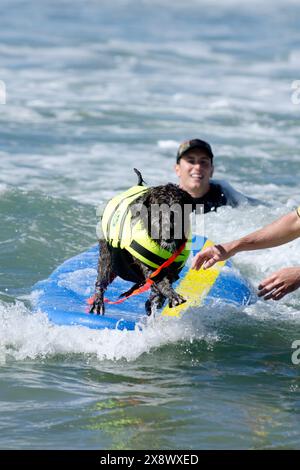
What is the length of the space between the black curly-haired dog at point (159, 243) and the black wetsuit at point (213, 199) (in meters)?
2.62

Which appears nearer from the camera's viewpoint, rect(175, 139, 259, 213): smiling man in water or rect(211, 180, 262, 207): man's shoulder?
rect(175, 139, 259, 213): smiling man in water

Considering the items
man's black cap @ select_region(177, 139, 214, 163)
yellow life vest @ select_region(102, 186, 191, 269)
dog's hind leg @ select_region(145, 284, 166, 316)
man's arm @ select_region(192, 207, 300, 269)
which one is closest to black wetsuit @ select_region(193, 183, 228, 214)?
man's black cap @ select_region(177, 139, 214, 163)

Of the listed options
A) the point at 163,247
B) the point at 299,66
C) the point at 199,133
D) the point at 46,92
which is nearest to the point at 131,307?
the point at 163,247

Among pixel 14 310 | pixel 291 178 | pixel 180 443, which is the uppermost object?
pixel 291 178

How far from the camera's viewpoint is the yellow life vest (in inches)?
249

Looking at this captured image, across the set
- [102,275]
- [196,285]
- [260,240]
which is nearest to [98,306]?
[102,275]

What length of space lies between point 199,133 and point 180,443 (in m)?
10.4

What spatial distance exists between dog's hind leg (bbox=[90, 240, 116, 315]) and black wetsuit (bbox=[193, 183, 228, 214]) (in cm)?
255

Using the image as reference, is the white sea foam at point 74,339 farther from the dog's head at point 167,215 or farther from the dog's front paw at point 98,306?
the dog's head at point 167,215

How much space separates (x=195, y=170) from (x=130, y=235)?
2.73m

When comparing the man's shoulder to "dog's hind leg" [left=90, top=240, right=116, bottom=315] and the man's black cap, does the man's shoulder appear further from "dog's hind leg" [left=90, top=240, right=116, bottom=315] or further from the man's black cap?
"dog's hind leg" [left=90, top=240, right=116, bottom=315]

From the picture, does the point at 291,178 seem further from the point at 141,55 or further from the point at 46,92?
the point at 141,55

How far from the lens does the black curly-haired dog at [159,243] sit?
627 cm

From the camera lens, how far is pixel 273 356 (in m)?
6.86
